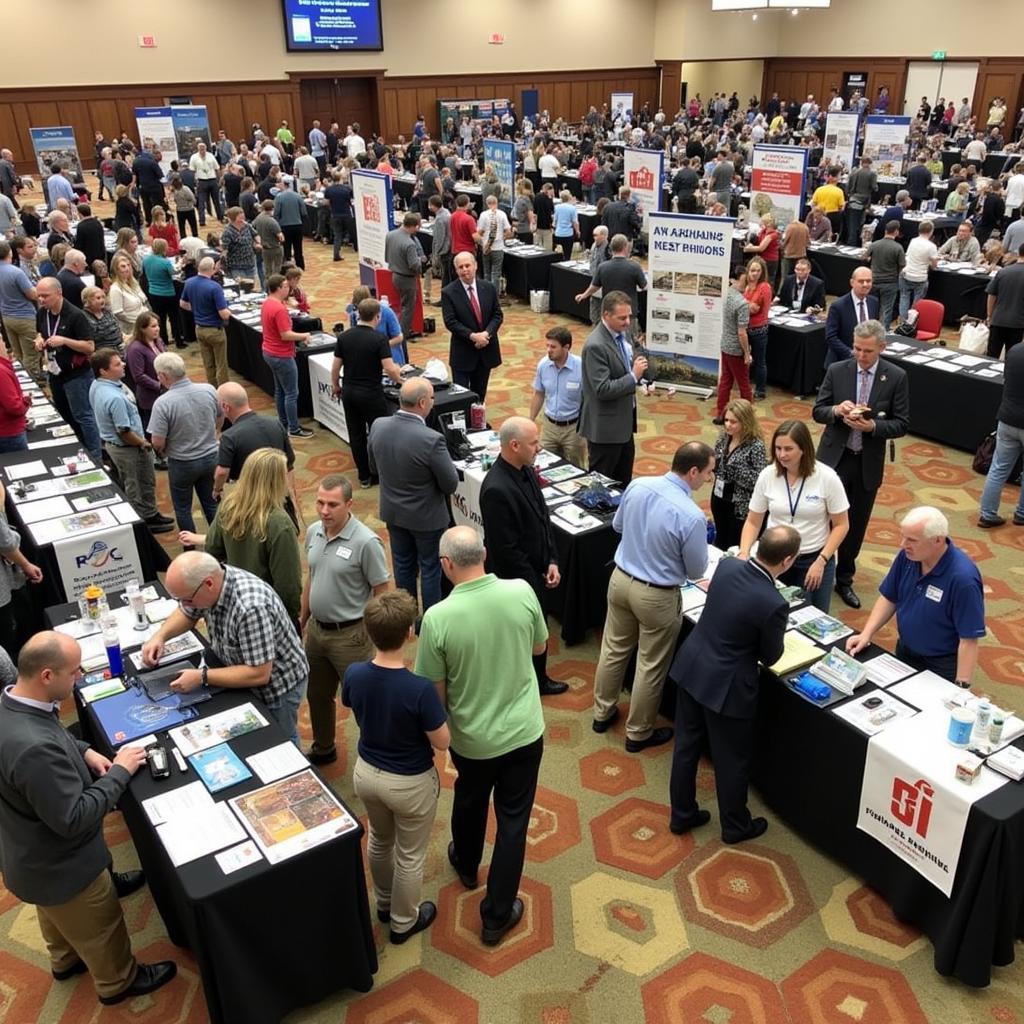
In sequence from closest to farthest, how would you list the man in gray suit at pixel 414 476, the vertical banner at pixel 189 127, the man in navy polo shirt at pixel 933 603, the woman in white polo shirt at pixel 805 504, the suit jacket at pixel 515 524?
the man in navy polo shirt at pixel 933 603, the suit jacket at pixel 515 524, the woman in white polo shirt at pixel 805 504, the man in gray suit at pixel 414 476, the vertical banner at pixel 189 127

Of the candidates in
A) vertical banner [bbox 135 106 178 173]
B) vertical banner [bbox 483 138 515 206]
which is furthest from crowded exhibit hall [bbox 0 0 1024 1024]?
vertical banner [bbox 135 106 178 173]

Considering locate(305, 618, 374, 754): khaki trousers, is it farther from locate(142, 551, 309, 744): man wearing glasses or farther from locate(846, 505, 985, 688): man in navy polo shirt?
locate(846, 505, 985, 688): man in navy polo shirt

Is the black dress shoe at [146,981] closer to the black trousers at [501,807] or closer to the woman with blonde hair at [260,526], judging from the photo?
the black trousers at [501,807]

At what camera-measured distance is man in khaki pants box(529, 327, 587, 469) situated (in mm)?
5492

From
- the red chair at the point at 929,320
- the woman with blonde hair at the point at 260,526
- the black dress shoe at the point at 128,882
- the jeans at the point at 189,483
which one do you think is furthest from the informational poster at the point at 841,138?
the black dress shoe at the point at 128,882

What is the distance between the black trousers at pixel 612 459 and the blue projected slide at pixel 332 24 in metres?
22.5

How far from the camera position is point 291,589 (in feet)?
13.2

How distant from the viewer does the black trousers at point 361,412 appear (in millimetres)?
6457

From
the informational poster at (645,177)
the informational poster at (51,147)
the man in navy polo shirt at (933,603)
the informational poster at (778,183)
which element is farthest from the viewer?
the informational poster at (51,147)

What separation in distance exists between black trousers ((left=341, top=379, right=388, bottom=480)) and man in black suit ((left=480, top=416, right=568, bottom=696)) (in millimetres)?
2468

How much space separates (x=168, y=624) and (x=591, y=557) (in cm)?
226

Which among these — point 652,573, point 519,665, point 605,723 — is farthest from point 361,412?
point 519,665

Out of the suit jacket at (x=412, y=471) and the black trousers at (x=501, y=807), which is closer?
the black trousers at (x=501, y=807)

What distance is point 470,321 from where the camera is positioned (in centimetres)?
692
